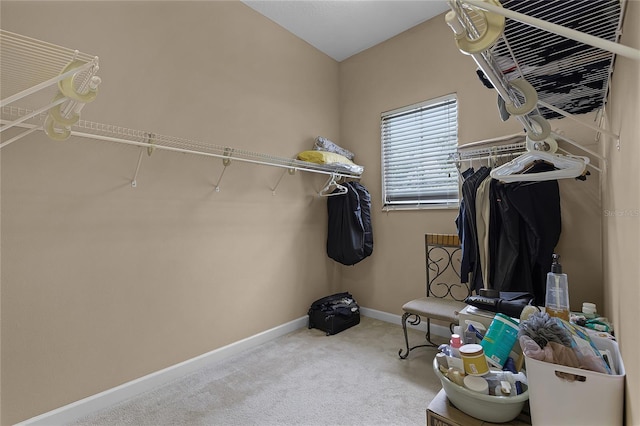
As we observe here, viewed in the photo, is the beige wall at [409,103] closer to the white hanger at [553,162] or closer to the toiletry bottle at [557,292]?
the white hanger at [553,162]

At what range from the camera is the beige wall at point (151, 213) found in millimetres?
1622

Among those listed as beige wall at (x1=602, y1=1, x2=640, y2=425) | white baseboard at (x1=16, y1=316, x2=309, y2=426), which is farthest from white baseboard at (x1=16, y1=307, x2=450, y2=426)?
beige wall at (x1=602, y1=1, x2=640, y2=425)

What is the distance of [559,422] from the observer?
0.80 metres

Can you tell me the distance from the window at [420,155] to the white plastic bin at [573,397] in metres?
Result: 2.15

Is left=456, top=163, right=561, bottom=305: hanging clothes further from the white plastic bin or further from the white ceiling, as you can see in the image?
the white ceiling

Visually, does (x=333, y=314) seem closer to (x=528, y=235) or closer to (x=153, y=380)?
(x=153, y=380)

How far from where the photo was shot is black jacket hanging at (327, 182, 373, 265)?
10.3ft

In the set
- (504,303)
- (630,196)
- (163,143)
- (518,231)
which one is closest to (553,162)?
(630,196)

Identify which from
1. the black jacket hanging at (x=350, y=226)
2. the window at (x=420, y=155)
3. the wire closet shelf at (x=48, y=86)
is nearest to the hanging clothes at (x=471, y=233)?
the window at (x=420, y=155)

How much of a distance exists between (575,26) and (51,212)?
2490mm

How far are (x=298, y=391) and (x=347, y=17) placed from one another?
3300 millimetres

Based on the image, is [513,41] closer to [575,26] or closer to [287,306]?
[575,26]

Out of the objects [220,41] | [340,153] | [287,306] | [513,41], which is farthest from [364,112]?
[513,41]

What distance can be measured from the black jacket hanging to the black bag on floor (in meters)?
0.44
